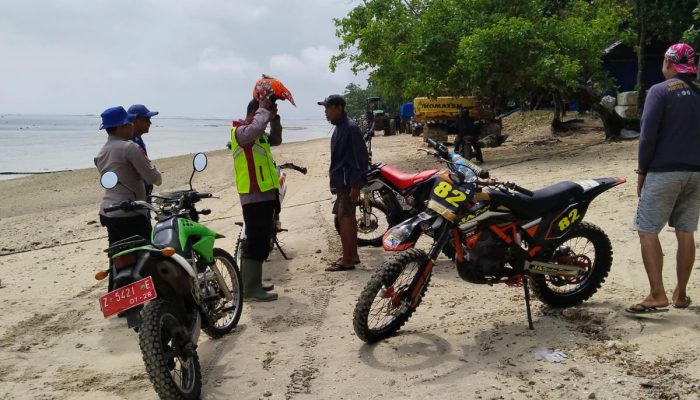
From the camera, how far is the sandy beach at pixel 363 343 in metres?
3.52

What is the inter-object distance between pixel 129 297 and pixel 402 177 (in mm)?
3610

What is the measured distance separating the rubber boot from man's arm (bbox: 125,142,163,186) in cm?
109

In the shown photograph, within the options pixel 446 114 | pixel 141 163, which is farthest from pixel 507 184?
A: pixel 446 114

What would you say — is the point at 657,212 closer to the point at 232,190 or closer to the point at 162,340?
Answer: the point at 162,340

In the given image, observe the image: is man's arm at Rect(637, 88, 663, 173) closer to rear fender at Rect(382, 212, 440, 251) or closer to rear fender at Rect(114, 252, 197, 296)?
rear fender at Rect(382, 212, 440, 251)

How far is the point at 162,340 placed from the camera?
11.2 feet

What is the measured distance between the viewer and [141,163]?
16.0 ft

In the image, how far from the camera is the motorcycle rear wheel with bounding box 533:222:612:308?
4.56m

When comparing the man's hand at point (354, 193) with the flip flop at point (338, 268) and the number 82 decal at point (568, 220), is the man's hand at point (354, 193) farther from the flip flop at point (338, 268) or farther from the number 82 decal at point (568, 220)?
the number 82 decal at point (568, 220)

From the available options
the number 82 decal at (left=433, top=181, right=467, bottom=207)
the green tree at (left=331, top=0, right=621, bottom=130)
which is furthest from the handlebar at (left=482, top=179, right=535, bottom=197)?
the green tree at (left=331, top=0, right=621, bottom=130)

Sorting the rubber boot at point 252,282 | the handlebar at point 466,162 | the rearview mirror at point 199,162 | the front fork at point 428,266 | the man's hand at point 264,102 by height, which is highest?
the man's hand at point 264,102

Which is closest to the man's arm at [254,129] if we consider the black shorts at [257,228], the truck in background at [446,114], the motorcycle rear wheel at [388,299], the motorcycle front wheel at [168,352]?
the black shorts at [257,228]

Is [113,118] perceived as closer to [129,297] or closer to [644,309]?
[129,297]

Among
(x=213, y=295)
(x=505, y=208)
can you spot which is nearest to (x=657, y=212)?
(x=505, y=208)
